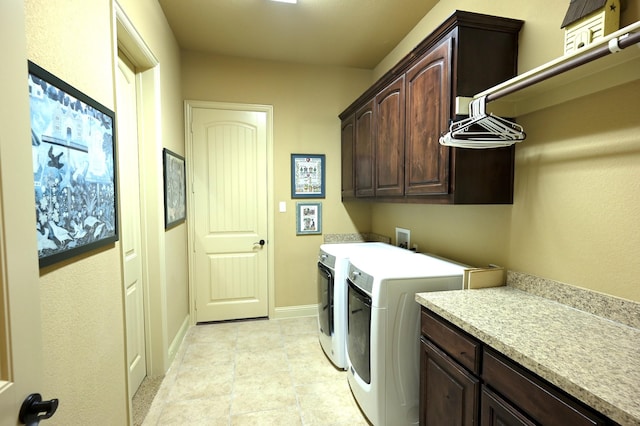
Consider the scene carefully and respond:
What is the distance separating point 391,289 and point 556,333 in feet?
2.34

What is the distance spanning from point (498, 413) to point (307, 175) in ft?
8.87

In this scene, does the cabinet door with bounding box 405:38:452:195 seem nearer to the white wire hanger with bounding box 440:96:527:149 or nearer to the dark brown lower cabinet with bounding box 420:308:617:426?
the white wire hanger with bounding box 440:96:527:149

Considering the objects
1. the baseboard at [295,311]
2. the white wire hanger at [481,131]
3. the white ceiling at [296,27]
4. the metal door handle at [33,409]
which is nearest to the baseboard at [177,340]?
the baseboard at [295,311]

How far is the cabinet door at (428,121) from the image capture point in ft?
5.38

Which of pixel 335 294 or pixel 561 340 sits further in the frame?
pixel 335 294

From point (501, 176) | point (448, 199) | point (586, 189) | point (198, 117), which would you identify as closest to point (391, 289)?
point (448, 199)

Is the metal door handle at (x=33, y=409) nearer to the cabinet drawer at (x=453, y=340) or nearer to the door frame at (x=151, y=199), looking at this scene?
the cabinet drawer at (x=453, y=340)

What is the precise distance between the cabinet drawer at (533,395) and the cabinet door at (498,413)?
24mm

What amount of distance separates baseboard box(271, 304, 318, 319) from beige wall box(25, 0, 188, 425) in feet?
6.33

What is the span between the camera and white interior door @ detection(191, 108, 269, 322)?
3.17 meters

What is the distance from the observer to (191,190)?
10.3ft

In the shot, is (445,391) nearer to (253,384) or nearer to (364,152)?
(253,384)

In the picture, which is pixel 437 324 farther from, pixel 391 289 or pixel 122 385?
pixel 122 385

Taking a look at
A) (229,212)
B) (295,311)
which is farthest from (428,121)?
(295,311)
